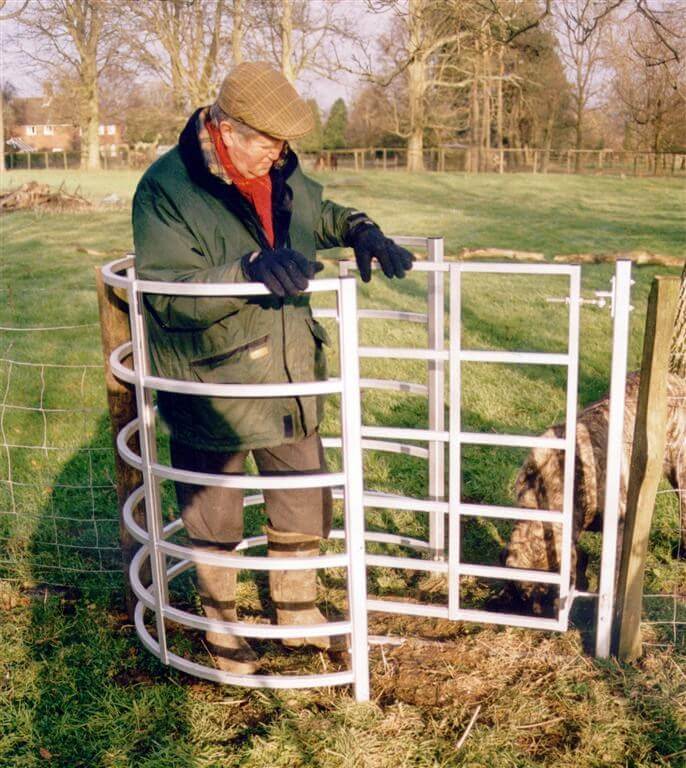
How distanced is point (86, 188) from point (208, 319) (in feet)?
81.0

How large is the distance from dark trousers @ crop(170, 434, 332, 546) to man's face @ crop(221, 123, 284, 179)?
1.04m

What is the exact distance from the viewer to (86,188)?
25938 mm

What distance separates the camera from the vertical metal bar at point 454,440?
328 centimetres

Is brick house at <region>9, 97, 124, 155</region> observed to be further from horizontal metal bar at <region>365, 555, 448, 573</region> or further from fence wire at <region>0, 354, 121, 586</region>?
Result: horizontal metal bar at <region>365, 555, 448, 573</region>

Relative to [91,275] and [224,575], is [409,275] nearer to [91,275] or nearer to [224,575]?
[91,275]

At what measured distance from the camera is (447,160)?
138 ft

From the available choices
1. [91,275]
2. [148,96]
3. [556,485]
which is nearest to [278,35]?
[148,96]

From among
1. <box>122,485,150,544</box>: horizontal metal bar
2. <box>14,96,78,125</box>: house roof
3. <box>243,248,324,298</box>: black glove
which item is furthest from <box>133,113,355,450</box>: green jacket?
<box>14,96,78,125</box>: house roof

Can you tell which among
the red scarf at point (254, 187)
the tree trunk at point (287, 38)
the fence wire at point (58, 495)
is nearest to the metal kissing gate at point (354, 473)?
the red scarf at point (254, 187)

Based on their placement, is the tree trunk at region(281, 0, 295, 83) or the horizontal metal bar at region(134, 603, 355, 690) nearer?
the horizontal metal bar at region(134, 603, 355, 690)

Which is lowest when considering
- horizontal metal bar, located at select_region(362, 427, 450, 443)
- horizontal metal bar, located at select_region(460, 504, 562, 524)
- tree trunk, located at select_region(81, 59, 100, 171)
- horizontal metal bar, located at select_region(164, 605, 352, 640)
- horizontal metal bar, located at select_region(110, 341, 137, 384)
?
horizontal metal bar, located at select_region(164, 605, 352, 640)

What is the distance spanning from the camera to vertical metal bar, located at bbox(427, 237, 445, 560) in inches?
147

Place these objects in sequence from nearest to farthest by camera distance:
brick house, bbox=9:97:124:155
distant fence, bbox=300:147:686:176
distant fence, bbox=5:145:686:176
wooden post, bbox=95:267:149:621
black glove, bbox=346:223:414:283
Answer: black glove, bbox=346:223:414:283
wooden post, bbox=95:267:149:621
brick house, bbox=9:97:124:155
distant fence, bbox=5:145:686:176
distant fence, bbox=300:147:686:176

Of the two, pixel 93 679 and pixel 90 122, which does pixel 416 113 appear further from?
pixel 93 679
